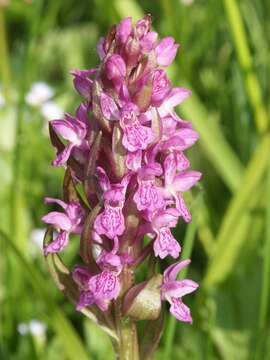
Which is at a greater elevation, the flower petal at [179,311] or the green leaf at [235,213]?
the green leaf at [235,213]

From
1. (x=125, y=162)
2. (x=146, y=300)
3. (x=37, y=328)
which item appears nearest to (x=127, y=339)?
(x=146, y=300)

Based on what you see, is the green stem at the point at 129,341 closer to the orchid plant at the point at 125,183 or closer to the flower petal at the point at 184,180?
the orchid plant at the point at 125,183

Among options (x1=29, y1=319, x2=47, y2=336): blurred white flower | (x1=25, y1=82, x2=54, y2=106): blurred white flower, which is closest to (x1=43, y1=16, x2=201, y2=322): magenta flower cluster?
(x1=29, y1=319, x2=47, y2=336): blurred white flower

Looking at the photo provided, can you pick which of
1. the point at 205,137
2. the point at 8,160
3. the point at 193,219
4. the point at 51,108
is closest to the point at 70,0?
the point at 51,108

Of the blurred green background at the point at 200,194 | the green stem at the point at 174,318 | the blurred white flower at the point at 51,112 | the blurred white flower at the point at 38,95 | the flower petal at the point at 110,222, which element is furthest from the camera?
the blurred white flower at the point at 38,95

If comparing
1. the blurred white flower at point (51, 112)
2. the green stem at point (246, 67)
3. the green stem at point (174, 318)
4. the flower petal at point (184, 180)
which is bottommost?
the green stem at point (174, 318)

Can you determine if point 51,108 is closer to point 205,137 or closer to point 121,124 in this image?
point 205,137

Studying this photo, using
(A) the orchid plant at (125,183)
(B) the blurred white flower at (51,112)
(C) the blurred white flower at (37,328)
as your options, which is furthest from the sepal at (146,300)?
(B) the blurred white flower at (51,112)
